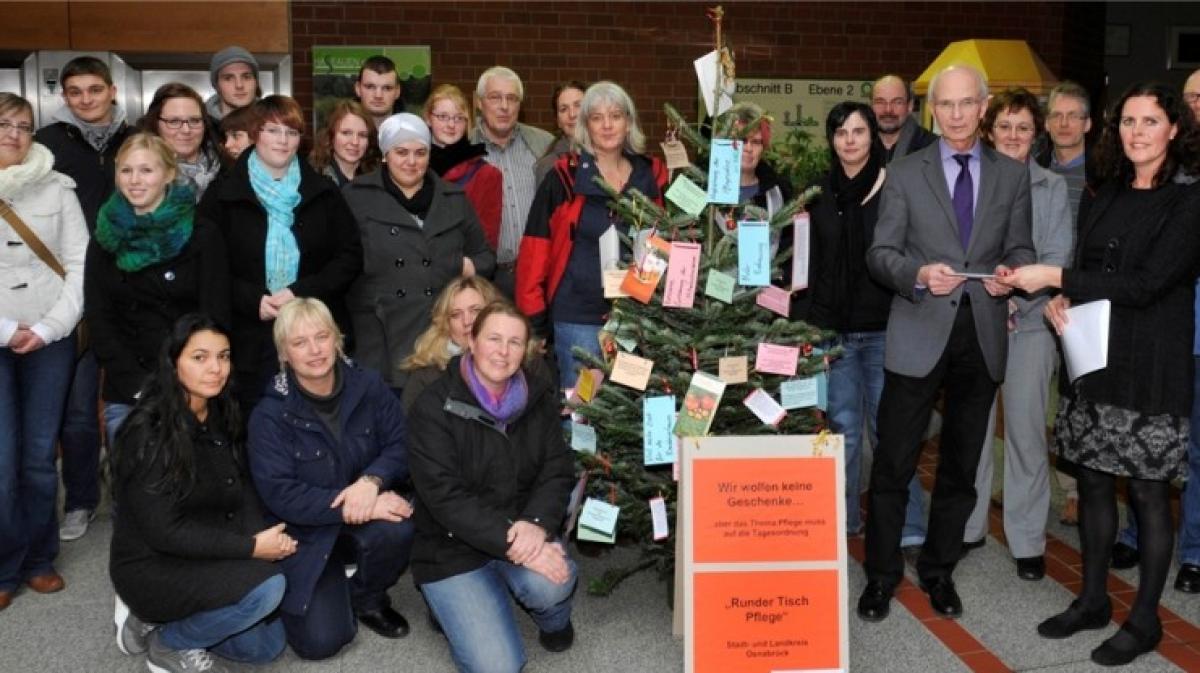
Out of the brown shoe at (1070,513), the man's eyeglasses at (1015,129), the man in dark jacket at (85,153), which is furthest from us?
the brown shoe at (1070,513)

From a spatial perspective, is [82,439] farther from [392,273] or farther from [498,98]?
[498,98]

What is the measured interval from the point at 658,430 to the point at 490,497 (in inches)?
23.4

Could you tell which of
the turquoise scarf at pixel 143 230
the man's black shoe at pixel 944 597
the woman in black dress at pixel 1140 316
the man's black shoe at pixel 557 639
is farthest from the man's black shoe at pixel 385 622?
the woman in black dress at pixel 1140 316

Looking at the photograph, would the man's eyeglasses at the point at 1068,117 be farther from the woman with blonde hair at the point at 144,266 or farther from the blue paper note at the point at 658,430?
the woman with blonde hair at the point at 144,266

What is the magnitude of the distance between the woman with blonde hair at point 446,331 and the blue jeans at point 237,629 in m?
0.88

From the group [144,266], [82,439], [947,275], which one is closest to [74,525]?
[82,439]

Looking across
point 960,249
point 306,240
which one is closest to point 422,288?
point 306,240

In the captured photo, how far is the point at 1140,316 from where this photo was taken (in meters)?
3.49

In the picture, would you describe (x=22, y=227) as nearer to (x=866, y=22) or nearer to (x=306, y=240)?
(x=306, y=240)

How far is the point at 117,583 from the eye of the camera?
3.40m

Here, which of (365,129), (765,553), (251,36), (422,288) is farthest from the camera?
(251,36)

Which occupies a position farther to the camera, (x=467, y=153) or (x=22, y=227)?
(x=467, y=153)

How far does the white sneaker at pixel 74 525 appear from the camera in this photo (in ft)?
15.5

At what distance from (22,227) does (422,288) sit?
57.1 inches
